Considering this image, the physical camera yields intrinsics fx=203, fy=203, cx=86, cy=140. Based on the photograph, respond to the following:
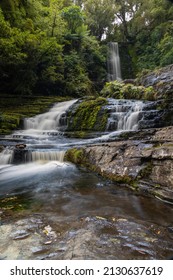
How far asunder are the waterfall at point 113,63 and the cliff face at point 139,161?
18.4 metres

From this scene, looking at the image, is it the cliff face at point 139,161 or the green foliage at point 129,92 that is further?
the green foliage at point 129,92

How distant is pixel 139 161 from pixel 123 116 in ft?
19.8

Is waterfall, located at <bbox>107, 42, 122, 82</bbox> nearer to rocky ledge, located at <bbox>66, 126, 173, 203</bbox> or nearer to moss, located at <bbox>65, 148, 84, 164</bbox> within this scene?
moss, located at <bbox>65, 148, 84, 164</bbox>

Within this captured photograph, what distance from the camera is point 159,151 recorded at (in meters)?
3.95

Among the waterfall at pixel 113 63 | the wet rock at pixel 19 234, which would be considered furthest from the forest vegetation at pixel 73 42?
the wet rock at pixel 19 234

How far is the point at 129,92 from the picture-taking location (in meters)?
14.1

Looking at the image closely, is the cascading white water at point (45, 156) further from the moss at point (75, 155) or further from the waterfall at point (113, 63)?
the waterfall at point (113, 63)

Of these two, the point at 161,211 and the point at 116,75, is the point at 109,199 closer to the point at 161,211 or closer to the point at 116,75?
the point at 161,211

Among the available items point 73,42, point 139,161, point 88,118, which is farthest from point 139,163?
point 73,42

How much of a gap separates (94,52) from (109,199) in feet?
70.6

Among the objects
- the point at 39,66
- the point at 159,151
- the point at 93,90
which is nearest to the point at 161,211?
the point at 159,151

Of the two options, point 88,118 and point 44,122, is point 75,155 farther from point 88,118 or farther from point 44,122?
point 44,122

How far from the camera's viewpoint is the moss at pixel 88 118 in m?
10.3

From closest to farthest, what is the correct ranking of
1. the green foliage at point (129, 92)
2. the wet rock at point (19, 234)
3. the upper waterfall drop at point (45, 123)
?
the wet rock at point (19, 234)
the upper waterfall drop at point (45, 123)
the green foliage at point (129, 92)
